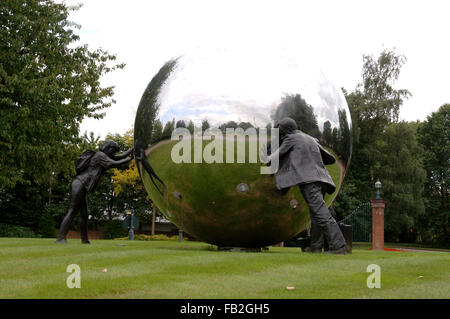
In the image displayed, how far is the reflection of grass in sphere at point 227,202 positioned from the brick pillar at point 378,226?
1527cm

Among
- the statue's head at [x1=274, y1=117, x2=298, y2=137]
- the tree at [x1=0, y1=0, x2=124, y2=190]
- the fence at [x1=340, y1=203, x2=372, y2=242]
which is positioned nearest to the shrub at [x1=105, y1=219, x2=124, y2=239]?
the tree at [x1=0, y1=0, x2=124, y2=190]

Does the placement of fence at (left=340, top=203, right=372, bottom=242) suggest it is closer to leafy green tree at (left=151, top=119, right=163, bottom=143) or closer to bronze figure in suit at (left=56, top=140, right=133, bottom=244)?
bronze figure in suit at (left=56, top=140, right=133, bottom=244)

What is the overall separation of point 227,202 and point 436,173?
1723 inches

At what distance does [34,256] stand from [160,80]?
12.5ft

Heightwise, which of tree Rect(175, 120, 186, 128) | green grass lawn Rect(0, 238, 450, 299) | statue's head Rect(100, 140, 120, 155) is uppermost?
tree Rect(175, 120, 186, 128)

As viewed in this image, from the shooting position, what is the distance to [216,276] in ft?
20.3

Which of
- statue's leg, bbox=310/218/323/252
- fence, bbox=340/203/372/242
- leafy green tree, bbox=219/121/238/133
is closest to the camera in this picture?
leafy green tree, bbox=219/121/238/133

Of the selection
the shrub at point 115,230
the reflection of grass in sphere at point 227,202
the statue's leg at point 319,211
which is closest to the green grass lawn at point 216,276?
the statue's leg at point 319,211

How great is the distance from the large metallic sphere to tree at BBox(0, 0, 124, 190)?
12.6 meters

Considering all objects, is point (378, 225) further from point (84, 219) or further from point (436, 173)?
point (436, 173)

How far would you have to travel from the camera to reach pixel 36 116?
70.0 feet

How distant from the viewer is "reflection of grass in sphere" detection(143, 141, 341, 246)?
844 centimetres
